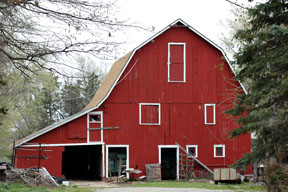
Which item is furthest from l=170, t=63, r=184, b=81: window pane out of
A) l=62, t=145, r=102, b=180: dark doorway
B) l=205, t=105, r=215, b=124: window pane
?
l=62, t=145, r=102, b=180: dark doorway

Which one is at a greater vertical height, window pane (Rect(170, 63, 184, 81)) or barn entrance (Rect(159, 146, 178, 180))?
window pane (Rect(170, 63, 184, 81))

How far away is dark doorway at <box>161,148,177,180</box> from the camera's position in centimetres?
2747

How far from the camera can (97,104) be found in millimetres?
25188

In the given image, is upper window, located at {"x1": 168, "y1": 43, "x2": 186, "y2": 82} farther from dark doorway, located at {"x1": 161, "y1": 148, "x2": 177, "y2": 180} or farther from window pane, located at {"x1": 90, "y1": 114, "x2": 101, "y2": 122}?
window pane, located at {"x1": 90, "y1": 114, "x2": 101, "y2": 122}

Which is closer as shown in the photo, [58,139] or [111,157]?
[58,139]

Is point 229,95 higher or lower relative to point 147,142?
higher

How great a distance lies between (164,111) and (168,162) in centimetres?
346

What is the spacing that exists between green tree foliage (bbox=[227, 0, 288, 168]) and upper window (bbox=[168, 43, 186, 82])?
11745mm

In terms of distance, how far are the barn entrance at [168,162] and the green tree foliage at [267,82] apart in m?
13.0

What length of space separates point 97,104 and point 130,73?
257cm

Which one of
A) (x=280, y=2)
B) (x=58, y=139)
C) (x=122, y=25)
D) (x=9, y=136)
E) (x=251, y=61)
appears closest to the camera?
(x=122, y=25)

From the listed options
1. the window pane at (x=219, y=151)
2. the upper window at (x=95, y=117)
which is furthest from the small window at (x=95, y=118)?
the window pane at (x=219, y=151)

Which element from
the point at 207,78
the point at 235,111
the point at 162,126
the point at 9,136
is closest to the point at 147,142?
the point at 162,126

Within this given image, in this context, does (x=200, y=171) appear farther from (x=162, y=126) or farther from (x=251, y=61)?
(x=251, y=61)
